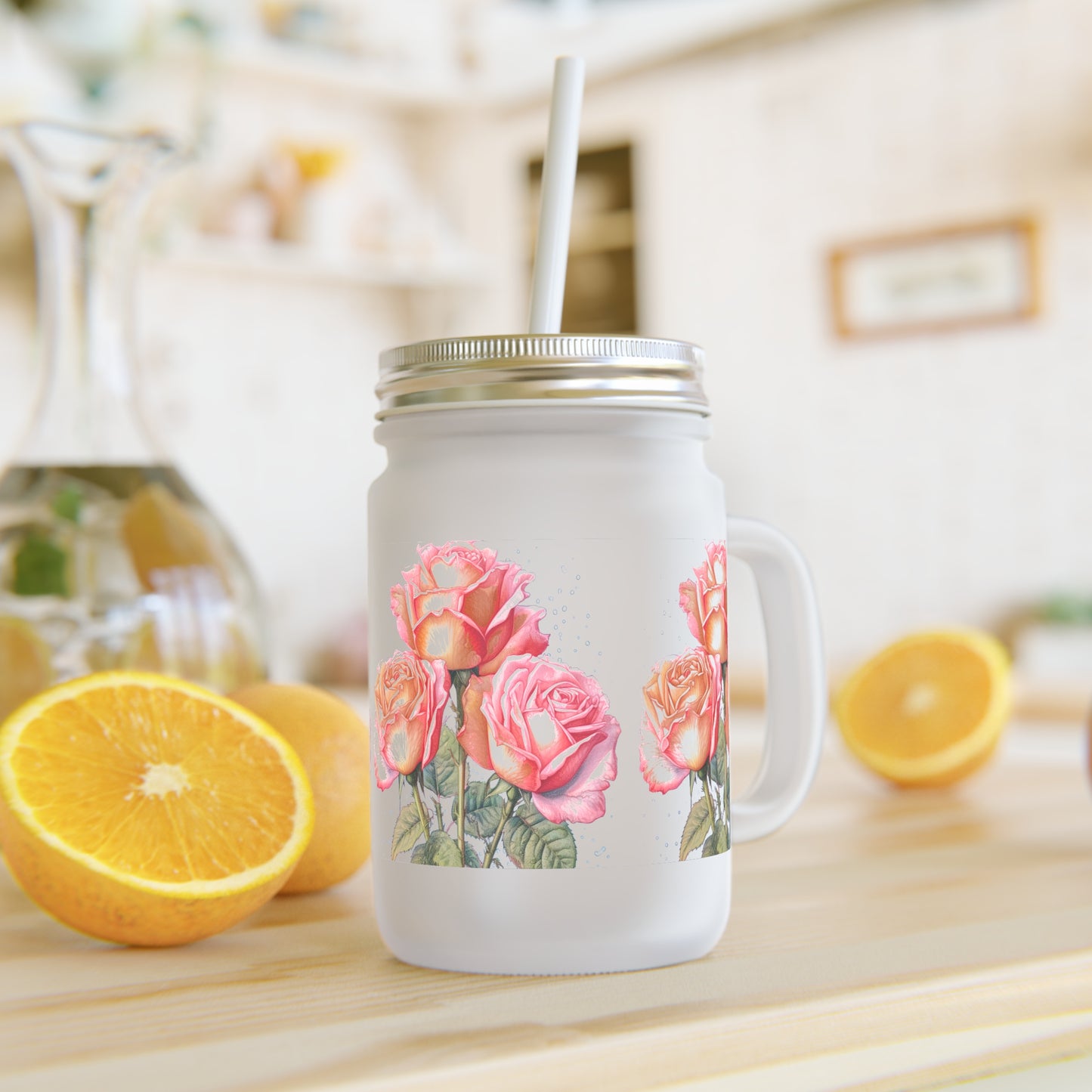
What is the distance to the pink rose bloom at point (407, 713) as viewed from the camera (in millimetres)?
451

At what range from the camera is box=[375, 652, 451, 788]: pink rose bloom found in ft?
1.48

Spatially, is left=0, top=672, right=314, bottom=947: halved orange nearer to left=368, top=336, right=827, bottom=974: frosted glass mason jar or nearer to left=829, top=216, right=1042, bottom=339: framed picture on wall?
left=368, top=336, right=827, bottom=974: frosted glass mason jar

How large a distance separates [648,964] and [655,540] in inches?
5.4

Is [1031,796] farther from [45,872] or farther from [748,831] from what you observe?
[45,872]

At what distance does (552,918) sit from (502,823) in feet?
0.11

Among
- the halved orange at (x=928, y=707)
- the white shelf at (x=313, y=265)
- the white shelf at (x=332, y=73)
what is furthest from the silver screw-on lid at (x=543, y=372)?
the white shelf at (x=332, y=73)

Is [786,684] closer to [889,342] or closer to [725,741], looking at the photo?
[725,741]

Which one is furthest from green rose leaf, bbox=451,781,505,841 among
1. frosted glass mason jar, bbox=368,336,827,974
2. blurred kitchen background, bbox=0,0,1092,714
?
blurred kitchen background, bbox=0,0,1092,714

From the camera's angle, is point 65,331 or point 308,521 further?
point 308,521

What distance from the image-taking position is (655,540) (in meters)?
0.45

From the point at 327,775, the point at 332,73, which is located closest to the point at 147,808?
the point at 327,775

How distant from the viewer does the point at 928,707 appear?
→ 2.86 feet

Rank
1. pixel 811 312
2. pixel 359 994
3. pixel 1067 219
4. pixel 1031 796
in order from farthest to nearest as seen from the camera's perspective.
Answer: pixel 811 312 → pixel 1067 219 → pixel 1031 796 → pixel 359 994

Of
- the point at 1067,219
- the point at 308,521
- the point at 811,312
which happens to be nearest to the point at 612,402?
the point at 1067,219
